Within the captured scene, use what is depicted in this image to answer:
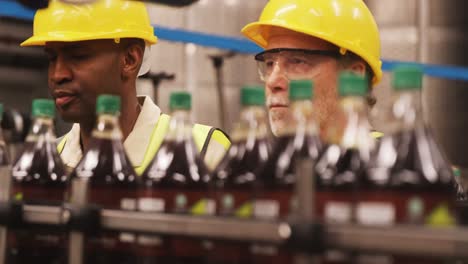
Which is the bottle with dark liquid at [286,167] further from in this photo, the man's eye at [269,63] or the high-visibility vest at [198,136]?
the man's eye at [269,63]

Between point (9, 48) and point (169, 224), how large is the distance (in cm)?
523

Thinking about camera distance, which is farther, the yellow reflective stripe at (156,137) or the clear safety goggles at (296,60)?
the clear safety goggles at (296,60)

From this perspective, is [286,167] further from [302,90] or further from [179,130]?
[179,130]

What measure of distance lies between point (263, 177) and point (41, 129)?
711 millimetres

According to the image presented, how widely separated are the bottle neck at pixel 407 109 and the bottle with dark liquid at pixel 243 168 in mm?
267

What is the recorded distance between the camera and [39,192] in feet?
5.76

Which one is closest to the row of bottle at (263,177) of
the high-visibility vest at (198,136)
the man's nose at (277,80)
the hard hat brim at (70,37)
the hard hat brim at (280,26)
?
the hard hat brim at (70,37)

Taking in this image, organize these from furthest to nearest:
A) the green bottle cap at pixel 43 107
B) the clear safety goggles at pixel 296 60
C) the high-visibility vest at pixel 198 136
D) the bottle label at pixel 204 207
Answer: the clear safety goggles at pixel 296 60
the high-visibility vest at pixel 198 136
the green bottle cap at pixel 43 107
the bottle label at pixel 204 207

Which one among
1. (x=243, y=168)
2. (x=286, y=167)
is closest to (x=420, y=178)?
(x=286, y=167)

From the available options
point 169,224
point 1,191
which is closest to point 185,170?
point 169,224

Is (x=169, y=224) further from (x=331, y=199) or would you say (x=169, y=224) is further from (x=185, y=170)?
(x=331, y=199)

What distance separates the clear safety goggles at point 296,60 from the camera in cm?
269

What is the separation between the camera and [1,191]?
5.45 feet

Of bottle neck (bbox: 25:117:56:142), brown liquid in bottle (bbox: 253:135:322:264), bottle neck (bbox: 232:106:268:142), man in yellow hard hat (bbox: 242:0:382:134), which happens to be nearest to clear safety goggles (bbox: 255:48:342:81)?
man in yellow hard hat (bbox: 242:0:382:134)
